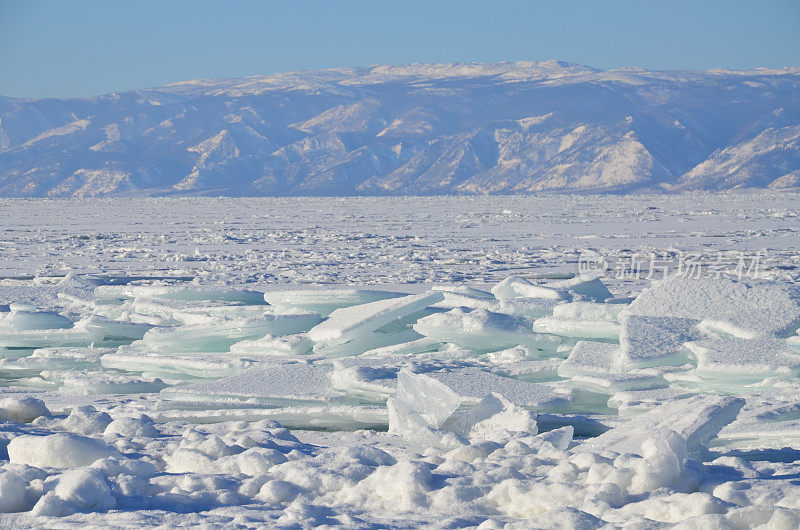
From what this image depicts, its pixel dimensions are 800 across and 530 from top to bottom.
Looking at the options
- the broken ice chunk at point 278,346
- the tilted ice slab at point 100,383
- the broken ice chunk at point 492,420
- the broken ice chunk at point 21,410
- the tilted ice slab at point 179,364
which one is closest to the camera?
the broken ice chunk at point 492,420

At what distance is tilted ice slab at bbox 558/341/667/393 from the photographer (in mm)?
3943

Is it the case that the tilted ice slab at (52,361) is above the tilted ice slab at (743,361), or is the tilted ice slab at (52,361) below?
below

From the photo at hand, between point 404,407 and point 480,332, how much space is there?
141cm

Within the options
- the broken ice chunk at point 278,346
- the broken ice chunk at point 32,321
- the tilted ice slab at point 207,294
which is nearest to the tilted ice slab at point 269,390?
the broken ice chunk at point 278,346

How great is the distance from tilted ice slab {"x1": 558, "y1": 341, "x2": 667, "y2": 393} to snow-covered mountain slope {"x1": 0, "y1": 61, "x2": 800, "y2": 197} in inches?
3706

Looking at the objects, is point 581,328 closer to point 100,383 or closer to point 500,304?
point 500,304

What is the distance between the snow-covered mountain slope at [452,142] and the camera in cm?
11062

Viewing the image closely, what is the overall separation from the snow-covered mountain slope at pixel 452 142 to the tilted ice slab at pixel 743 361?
3698 inches

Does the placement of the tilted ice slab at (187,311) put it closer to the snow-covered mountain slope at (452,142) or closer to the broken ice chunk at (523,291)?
the broken ice chunk at (523,291)

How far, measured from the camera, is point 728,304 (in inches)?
196

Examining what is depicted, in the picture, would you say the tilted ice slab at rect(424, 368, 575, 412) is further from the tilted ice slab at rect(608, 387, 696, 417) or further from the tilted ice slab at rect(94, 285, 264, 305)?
the tilted ice slab at rect(94, 285, 264, 305)

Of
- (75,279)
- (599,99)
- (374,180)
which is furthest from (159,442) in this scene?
(599,99)

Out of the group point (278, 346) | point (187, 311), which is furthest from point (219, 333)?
point (187, 311)

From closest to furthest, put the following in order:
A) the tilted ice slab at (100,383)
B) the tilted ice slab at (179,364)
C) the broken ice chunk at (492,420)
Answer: the broken ice chunk at (492,420), the tilted ice slab at (100,383), the tilted ice slab at (179,364)
